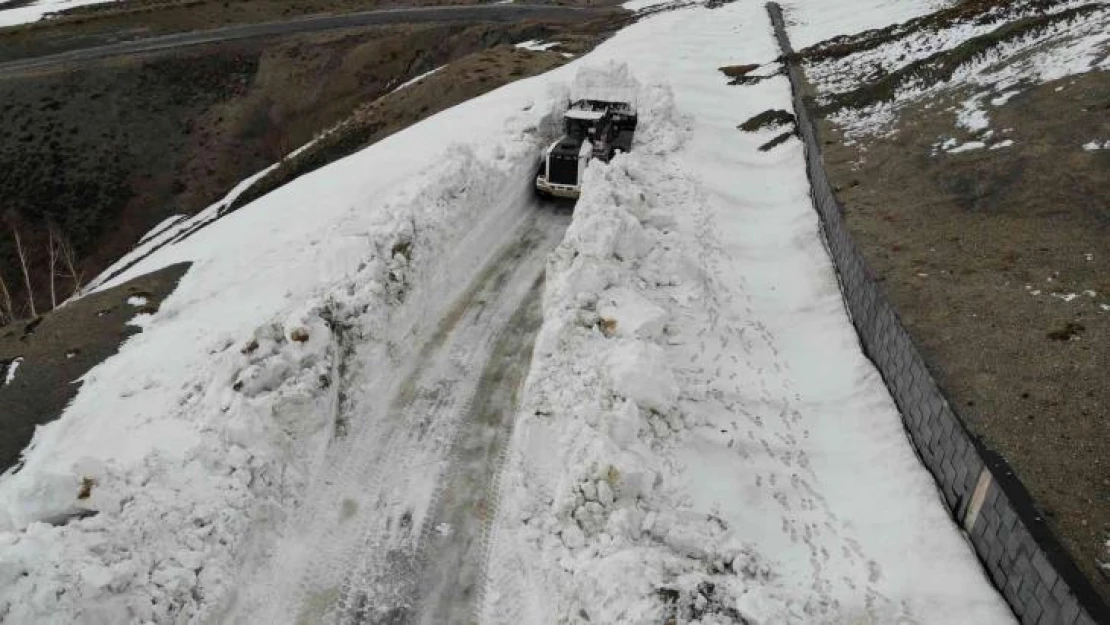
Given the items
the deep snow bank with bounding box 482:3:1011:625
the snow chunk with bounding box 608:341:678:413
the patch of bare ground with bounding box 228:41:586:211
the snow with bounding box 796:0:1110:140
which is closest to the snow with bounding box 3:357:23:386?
the deep snow bank with bounding box 482:3:1011:625

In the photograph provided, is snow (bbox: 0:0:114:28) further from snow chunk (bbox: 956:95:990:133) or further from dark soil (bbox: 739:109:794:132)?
snow chunk (bbox: 956:95:990:133)

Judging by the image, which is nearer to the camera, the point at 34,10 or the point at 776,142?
the point at 776,142

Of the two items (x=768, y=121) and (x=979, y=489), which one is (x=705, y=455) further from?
(x=768, y=121)

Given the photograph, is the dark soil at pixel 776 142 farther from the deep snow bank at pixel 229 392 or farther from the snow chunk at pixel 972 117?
the deep snow bank at pixel 229 392

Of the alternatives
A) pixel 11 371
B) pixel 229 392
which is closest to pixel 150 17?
pixel 11 371

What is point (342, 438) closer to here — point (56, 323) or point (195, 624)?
point (195, 624)

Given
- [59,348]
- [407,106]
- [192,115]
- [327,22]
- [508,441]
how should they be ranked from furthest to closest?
[327,22] < [192,115] < [407,106] < [59,348] < [508,441]
